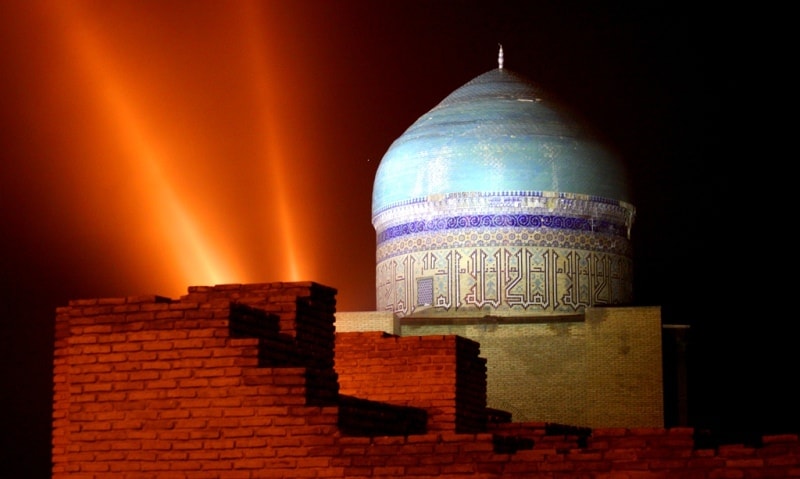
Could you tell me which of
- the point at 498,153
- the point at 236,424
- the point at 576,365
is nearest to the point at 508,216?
the point at 498,153

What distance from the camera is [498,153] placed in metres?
18.8

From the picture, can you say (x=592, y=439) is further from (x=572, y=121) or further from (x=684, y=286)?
(x=684, y=286)

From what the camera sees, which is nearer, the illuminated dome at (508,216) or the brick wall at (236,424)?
the brick wall at (236,424)

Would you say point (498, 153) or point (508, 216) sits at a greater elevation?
point (498, 153)

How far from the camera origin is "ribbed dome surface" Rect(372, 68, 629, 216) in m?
18.8

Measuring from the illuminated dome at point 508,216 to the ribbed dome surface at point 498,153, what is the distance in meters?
0.01

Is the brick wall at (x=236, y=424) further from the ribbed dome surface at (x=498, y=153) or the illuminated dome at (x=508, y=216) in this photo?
the ribbed dome surface at (x=498, y=153)

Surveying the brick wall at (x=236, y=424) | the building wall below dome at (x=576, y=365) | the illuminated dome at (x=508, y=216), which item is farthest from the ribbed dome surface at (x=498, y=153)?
the brick wall at (x=236, y=424)

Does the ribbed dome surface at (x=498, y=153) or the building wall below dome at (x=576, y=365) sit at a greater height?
the ribbed dome surface at (x=498, y=153)

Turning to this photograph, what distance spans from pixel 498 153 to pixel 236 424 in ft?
32.9

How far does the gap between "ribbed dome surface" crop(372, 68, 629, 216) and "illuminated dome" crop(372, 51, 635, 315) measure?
0.04 ft

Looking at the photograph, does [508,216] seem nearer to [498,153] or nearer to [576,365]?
[498,153]

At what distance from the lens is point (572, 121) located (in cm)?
1933

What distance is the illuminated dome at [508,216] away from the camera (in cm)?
1873
